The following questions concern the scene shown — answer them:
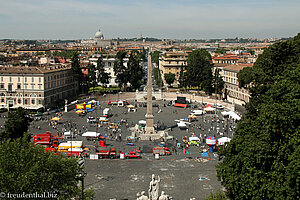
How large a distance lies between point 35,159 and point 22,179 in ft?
5.14

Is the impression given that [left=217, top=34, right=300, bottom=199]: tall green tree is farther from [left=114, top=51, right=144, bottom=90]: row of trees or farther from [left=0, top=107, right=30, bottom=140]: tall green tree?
[left=114, top=51, right=144, bottom=90]: row of trees

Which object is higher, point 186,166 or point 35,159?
point 35,159

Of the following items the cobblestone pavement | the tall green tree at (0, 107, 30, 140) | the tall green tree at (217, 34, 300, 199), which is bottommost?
the cobblestone pavement

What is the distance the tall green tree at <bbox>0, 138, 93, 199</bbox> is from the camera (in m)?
17.0

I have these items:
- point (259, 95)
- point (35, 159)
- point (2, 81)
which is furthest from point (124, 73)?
point (35, 159)

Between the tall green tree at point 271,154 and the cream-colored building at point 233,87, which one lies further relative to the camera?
the cream-colored building at point 233,87

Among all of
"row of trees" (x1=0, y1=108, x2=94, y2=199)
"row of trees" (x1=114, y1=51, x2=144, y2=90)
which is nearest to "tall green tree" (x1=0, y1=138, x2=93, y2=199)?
"row of trees" (x1=0, y1=108, x2=94, y2=199)

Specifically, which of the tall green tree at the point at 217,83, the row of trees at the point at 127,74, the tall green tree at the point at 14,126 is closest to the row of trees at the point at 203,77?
the tall green tree at the point at 217,83

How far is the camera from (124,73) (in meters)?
77.2

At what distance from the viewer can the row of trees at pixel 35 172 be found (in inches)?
669

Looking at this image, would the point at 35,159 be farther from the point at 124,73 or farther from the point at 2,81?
the point at 124,73

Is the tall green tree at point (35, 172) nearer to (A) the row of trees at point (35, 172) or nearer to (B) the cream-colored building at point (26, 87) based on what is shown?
(A) the row of trees at point (35, 172)


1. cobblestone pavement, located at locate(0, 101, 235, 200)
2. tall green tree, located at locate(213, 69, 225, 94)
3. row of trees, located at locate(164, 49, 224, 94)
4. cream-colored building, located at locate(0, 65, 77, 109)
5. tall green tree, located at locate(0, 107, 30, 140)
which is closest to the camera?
cobblestone pavement, located at locate(0, 101, 235, 200)

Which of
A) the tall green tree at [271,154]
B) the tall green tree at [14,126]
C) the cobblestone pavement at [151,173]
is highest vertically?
the tall green tree at [271,154]
